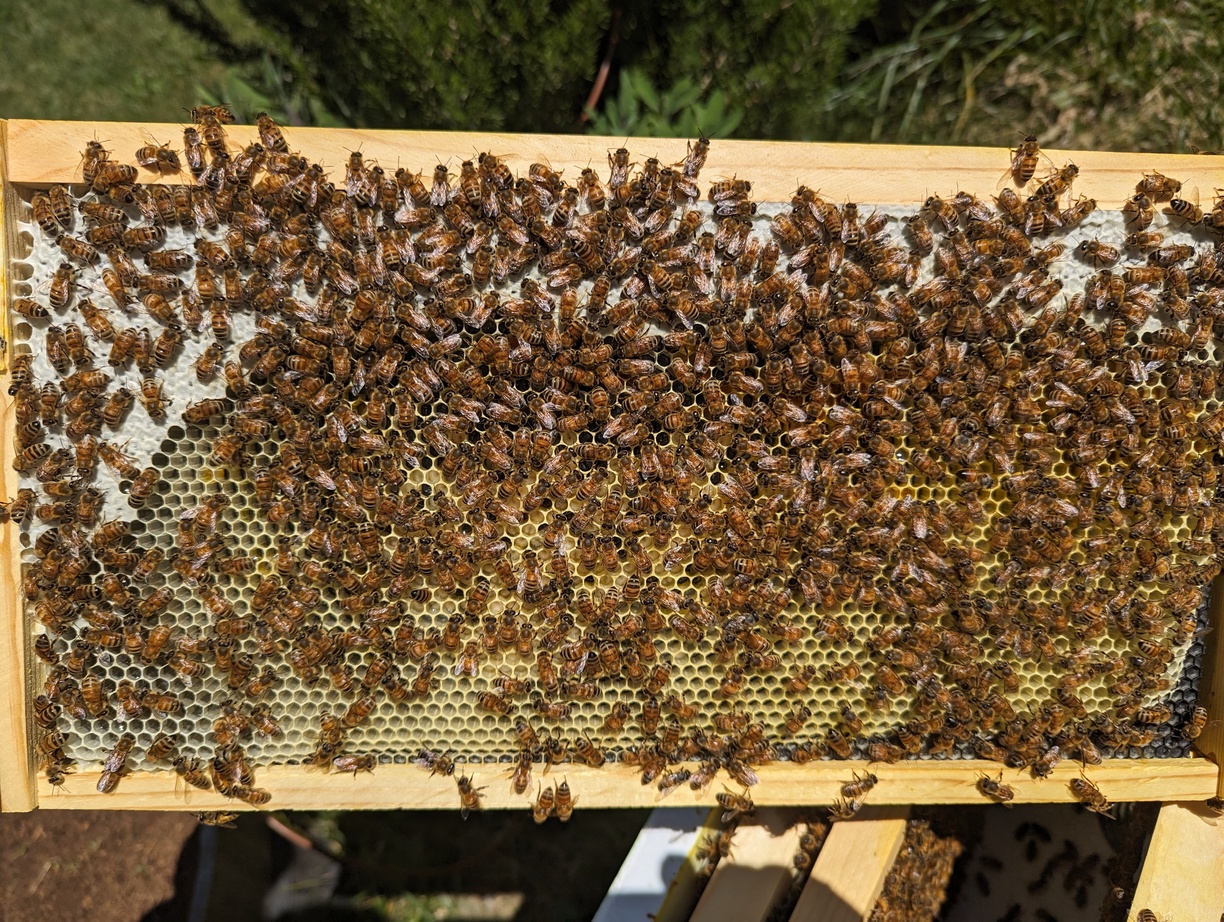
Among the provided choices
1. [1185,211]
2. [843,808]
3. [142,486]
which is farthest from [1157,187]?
[142,486]

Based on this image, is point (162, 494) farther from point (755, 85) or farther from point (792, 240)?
point (755, 85)

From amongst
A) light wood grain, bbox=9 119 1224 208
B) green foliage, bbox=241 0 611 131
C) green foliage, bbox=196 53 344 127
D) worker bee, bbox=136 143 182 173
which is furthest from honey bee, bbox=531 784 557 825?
green foliage, bbox=196 53 344 127

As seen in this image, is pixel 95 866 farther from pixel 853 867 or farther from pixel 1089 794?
pixel 1089 794

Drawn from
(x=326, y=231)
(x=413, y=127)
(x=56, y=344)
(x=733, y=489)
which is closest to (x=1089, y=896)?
(x=733, y=489)

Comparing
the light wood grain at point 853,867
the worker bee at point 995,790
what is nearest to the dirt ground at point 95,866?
the light wood grain at point 853,867

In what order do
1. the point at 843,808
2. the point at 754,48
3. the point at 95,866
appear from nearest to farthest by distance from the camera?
the point at 843,808 < the point at 754,48 < the point at 95,866

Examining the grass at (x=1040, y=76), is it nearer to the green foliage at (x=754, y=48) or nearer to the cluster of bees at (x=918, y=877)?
the green foliage at (x=754, y=48)
